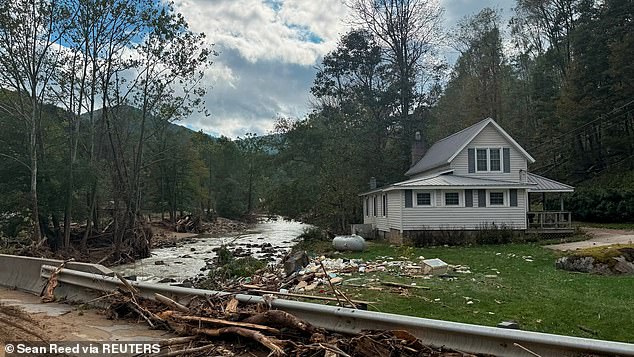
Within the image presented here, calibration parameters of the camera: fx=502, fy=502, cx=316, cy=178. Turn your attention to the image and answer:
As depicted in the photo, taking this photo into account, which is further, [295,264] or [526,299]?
[295,264]

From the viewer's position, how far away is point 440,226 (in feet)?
76.3

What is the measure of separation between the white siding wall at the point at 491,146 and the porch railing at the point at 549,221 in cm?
214

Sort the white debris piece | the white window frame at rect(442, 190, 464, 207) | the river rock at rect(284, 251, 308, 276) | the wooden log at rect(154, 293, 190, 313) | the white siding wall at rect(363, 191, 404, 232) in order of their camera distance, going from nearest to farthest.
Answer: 1. the wooden log at rect(154, 293, 190, 313)
2. the white debris piece
3. the river rock at rect(284, 251, 308, 276)
4. the white window frame at rect(442, 190, 464, 207)
5. the white siding wall at rect(363, 191, 404, 232)

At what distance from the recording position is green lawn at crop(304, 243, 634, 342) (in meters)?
7.71

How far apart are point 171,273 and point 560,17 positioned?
1460 inches

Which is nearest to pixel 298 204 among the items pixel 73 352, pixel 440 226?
pixel 440 226

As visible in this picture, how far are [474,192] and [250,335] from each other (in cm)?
2023

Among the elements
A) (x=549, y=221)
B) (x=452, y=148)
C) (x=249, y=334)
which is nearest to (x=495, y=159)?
(x=452, y=148)

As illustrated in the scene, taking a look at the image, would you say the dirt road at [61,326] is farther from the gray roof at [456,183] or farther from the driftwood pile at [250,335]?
the gray roof at [456,183]

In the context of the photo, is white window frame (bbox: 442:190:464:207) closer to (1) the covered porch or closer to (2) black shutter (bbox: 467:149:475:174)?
(2) black shutter (bbox: 467:149:475:174)

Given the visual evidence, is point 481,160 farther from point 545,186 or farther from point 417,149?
point 417,149

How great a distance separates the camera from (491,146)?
2572 centimetres

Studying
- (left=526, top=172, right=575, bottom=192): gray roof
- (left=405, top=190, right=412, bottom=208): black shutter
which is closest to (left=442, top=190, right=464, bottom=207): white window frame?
(left=405, top=190, right=412, bottom=208): black shutter

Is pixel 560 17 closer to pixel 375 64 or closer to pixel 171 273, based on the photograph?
pixel 375 64
